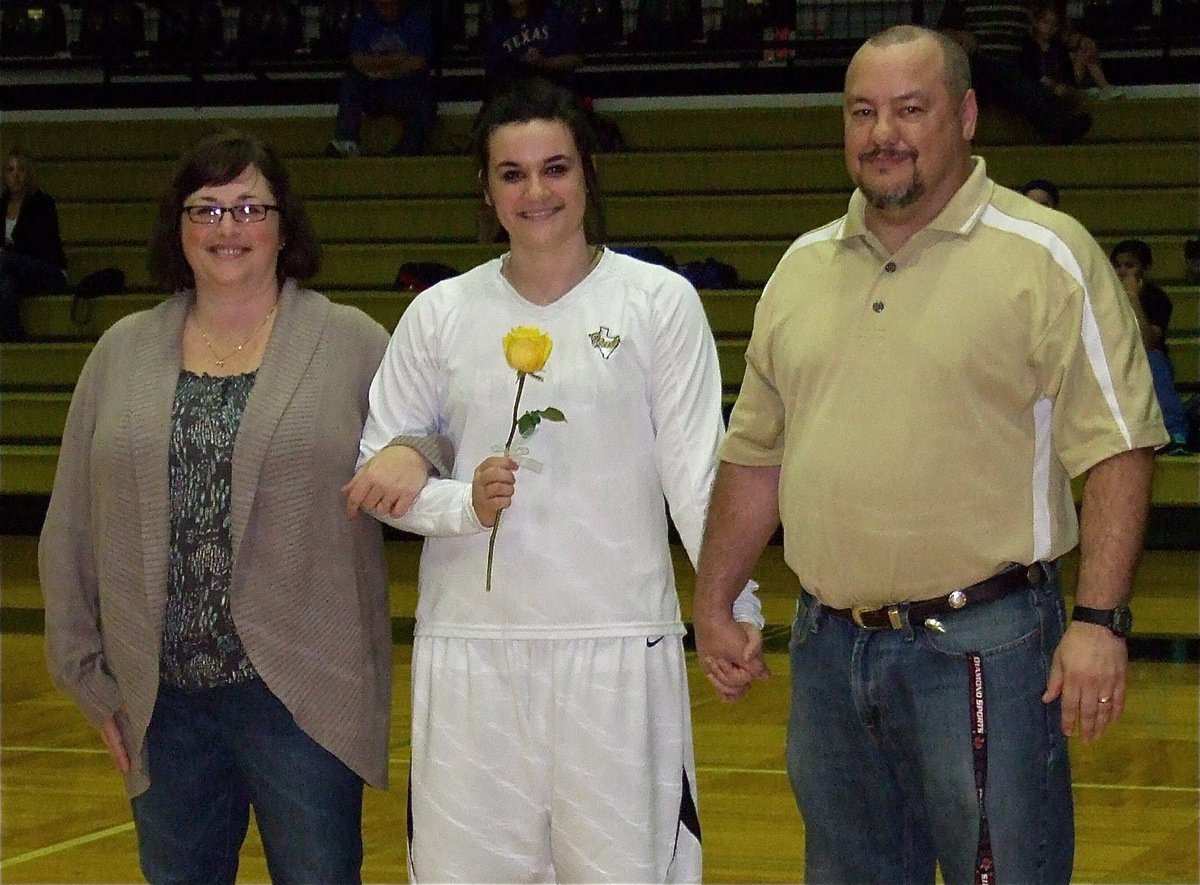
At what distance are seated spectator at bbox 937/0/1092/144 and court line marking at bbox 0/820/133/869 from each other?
7317mm

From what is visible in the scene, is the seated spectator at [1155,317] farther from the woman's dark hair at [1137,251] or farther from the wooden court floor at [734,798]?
the wooden court floor at [734,798]

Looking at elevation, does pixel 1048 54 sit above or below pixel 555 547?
above

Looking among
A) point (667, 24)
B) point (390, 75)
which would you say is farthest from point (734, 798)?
point (667, 24)

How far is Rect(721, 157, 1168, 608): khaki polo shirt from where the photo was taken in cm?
259

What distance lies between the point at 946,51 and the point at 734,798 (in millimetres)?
2574

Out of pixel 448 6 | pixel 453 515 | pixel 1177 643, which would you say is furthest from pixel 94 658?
pixel 448 6

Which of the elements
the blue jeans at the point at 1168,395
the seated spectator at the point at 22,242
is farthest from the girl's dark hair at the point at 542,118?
the seated spectator at the point at 22,242

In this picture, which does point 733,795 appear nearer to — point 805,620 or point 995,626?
point 805,620

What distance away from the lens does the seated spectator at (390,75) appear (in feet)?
36.0

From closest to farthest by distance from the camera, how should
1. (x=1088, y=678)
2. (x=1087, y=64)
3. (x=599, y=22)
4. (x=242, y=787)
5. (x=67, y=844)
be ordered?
(x=1088, y=678) → (x=242, y=787) → (x=67, y=844) → (x=1087, y=64) → (x=599, y=22)

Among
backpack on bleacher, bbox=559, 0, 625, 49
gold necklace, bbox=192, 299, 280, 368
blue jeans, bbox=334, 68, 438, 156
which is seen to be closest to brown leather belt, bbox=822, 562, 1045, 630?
gold necklace, bbox=192, 299, 280, 368

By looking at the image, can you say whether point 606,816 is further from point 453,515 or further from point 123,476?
point 123,476

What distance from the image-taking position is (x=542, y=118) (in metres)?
2.91

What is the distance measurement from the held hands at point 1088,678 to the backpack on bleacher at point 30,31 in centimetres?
1089
